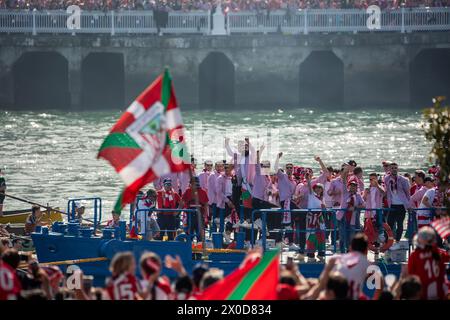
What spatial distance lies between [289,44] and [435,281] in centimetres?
3924

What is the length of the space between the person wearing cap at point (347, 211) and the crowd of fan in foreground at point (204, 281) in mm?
5112

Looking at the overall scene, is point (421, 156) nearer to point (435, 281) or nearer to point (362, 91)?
point (362, 91)

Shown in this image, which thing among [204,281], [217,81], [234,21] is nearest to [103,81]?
[217,81]

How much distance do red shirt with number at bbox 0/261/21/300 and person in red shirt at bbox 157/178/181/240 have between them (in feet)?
27.1

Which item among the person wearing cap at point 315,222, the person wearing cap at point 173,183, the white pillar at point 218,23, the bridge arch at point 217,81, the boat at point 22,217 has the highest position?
the white pillar at point 218,23

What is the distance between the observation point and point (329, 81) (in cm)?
5647

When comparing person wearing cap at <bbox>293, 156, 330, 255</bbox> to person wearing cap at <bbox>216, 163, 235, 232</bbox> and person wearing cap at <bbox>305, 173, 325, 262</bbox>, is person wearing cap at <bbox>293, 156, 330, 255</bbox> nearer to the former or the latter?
person wearing cap at <bbox>305, 173, 325, 262</bbox>

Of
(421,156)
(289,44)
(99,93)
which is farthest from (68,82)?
(421,156)

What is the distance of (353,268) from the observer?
43.0ft

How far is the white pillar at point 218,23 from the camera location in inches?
2003

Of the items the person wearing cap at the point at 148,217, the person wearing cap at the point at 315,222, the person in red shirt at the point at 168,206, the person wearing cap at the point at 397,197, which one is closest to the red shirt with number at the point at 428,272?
the person wearing cap at the point at 315,222

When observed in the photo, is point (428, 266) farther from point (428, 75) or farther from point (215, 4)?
point (428, 75)

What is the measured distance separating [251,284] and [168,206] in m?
9.40

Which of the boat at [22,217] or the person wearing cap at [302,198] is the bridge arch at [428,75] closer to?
the boat at [22,217]
